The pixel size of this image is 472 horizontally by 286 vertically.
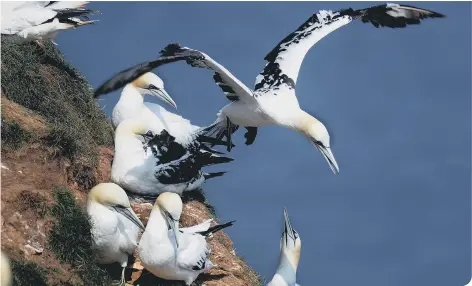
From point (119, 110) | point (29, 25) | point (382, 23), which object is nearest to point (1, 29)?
point (29, 25)

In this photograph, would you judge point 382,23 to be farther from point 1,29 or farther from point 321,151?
point 1,29

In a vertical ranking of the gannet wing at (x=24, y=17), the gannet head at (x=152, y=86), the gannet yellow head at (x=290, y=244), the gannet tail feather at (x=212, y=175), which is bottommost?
the gannet yellow head at (x=290, y=244)

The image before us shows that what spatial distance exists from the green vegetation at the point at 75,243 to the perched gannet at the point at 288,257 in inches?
102

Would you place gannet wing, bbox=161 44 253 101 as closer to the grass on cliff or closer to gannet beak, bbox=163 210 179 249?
the grass on cliff

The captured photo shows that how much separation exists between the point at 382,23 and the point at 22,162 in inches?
258

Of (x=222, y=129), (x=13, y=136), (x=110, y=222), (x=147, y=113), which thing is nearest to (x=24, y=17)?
(x=147, y=113)

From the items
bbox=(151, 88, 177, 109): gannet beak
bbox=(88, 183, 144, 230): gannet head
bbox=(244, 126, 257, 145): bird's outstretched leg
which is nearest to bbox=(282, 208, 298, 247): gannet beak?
bbox=(244, 126, 257, 145): bird's outstretched leg

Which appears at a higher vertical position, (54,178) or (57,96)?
(57,96)

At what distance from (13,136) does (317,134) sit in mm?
3984

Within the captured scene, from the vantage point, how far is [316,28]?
18.5m

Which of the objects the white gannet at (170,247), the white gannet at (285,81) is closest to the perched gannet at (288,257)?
the white gannet at (285,81)

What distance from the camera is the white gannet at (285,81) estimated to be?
16359mm

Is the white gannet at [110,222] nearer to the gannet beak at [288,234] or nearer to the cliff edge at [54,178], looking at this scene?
the cliff edge at [54,178]

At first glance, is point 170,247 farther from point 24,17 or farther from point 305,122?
point 24,17
